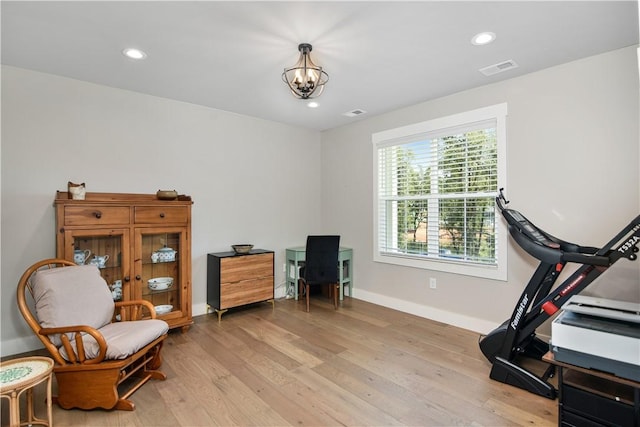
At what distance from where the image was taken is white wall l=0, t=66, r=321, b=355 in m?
2.88

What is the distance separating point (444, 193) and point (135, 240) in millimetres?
3283

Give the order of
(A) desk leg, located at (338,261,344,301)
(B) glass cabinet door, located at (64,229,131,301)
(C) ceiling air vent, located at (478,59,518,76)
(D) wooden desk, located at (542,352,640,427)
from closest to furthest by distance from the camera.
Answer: (D) wooden desk, located at (542,352,640,427) → (C) ceiling air vent, located at (478,59,518,76) → (B) glass cabinet door, located at (64,229,131,301) → (A) desk leg, located at (338,261,344,301)

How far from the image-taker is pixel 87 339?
2.16 m

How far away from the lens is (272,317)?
3.84 m

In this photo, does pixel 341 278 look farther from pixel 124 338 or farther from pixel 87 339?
pixel 87 339

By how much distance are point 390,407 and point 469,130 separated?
9.08 ft

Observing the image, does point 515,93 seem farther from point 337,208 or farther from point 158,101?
point 158,101

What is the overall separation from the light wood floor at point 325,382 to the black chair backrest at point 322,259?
2.11 ft

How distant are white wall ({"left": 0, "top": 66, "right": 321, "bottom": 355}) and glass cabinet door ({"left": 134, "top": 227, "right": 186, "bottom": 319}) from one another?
45 centimetres

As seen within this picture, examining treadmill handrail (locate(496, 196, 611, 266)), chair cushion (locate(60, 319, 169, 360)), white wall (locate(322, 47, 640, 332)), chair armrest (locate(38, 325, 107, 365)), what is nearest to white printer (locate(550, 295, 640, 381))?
treadmill handrail (locate(496, 196, 611, 266))

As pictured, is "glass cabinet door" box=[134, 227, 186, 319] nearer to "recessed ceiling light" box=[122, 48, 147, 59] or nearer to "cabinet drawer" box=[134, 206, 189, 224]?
"cabinet drawer" box=[134, 206, 189, 224]

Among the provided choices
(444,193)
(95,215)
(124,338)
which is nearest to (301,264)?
(444,193)

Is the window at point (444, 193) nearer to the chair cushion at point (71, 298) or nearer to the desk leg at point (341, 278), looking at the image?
the desk leg at point (341, 278)

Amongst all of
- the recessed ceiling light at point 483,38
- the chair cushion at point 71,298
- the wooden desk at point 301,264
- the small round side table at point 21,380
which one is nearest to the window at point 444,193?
the wooden desk at point 301,264
